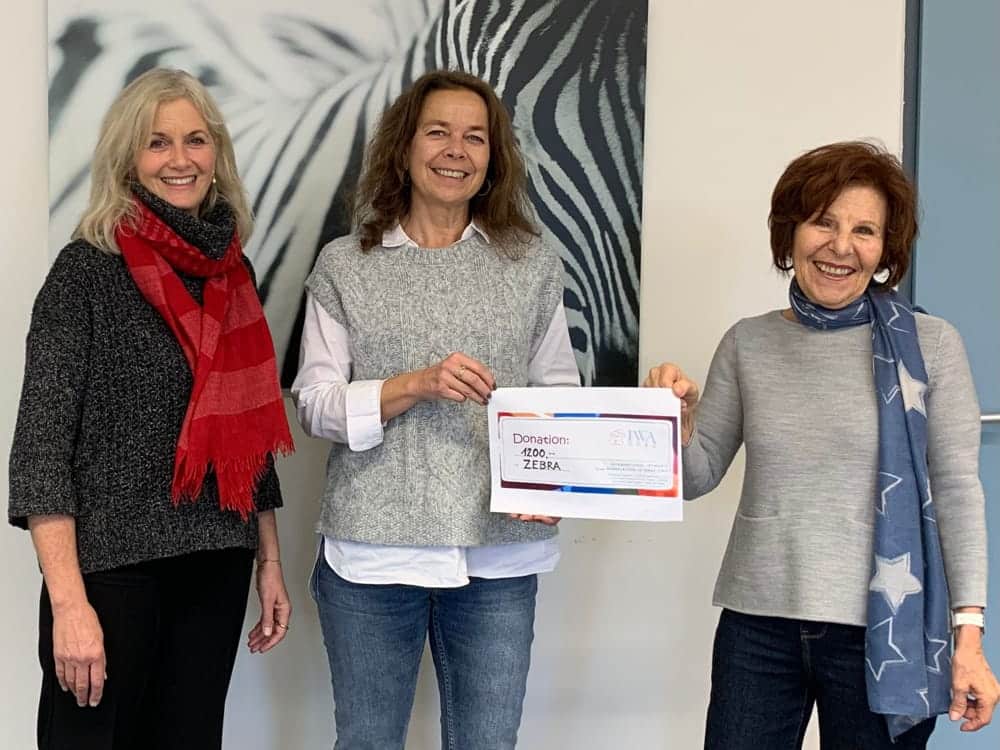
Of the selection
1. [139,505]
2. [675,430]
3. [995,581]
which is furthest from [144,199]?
[995,581]

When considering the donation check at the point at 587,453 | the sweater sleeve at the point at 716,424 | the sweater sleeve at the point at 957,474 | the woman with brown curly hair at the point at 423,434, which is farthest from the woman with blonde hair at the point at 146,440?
the sweater sleeve at the point at 957,474

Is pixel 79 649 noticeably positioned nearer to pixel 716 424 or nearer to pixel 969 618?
pixel 716 424

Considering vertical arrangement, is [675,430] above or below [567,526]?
above

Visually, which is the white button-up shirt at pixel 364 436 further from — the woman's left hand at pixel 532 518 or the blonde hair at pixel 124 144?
the blonde hair at pixel 124 144

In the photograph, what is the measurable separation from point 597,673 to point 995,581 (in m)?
0.92

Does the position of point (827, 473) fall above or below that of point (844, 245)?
below

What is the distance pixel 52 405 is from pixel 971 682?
1.26 meters

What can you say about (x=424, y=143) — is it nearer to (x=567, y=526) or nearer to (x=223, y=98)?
(x=223, y=98)

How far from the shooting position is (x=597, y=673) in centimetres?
200

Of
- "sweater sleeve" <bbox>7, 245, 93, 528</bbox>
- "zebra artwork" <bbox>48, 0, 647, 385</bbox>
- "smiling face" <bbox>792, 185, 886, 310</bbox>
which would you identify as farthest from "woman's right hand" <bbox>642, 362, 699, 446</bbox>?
"sweater sleeve" <bbox>7, 245, 93, 528</bbox>

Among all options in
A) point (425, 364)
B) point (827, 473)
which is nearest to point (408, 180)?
point (425, 364)

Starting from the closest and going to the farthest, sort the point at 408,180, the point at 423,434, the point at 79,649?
the point at 79,649, the point at 423,434, the point at 408,180

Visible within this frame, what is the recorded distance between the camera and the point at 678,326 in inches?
77.4

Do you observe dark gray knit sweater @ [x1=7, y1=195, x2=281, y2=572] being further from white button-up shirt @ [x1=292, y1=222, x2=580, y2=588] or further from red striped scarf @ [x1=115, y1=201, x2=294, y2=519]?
white button-up shirt @ [x1=292, y1=222, x2=580, y2=588]
